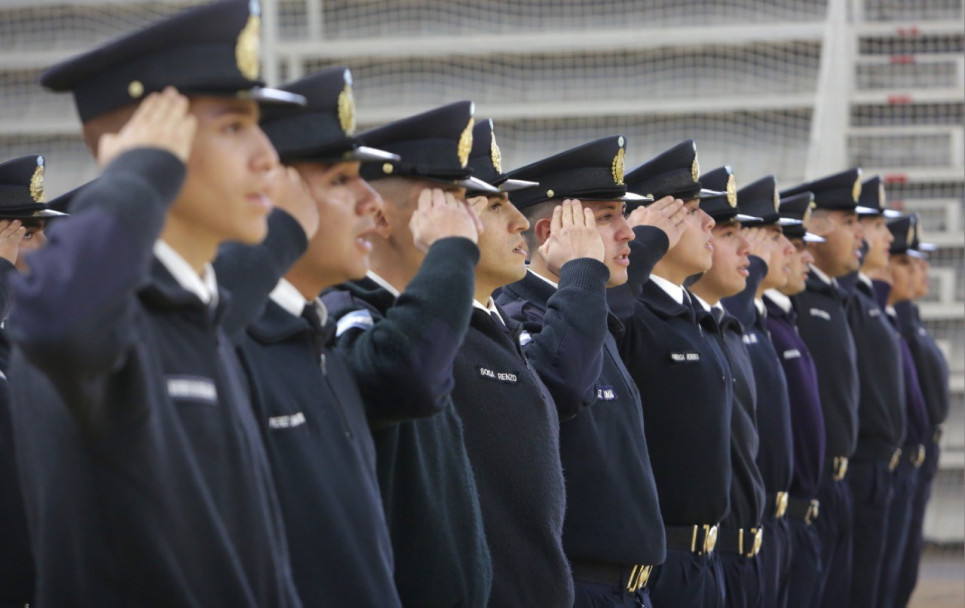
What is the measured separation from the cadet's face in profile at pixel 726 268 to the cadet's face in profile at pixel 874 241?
2.35 m

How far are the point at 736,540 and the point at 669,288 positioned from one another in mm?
702

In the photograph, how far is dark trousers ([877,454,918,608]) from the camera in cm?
655

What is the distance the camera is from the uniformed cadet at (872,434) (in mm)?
6273

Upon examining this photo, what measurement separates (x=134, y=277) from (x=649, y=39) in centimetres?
667

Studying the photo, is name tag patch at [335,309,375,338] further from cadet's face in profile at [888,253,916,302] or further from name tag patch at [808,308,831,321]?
cadet's face in profile at [888,253,916,302]

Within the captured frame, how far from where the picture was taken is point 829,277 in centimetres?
623

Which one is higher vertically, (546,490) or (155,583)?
(155,583)

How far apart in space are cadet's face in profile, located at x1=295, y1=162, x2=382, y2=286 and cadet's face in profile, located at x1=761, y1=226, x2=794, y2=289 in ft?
9.68

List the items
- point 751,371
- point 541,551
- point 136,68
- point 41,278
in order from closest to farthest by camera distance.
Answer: point 41,278 < point 136,68 < point 541,551 < point 751,371

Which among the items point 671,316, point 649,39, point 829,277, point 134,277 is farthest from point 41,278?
point 649,39

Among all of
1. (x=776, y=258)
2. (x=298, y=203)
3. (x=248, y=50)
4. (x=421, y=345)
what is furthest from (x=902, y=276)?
(x=248, y=50)

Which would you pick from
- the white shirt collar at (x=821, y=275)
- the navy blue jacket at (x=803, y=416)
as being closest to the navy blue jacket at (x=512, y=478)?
the navy blue jacket at (x=803, y=416)

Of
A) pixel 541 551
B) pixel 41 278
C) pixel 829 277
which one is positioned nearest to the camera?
pixel 41 278

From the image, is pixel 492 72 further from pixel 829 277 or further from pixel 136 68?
pixel 136 68
